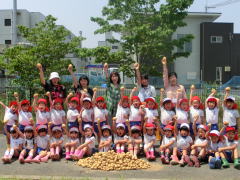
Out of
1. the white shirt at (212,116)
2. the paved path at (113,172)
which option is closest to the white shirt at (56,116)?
the paved path at (113,172)

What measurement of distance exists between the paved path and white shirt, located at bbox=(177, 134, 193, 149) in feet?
1.77

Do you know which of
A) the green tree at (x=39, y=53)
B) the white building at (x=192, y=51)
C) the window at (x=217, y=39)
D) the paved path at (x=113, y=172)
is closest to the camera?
the paved path at (x=113, y=172)

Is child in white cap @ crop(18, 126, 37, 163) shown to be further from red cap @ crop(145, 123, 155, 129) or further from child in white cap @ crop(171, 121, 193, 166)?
→ child in white cap @ crop(171, 121, 193, 166)

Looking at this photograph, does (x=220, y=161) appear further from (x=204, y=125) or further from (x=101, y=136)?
(x=101, y=136)

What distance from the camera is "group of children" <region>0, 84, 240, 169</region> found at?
6.30m

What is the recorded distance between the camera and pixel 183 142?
6.36 m

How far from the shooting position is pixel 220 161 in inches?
233

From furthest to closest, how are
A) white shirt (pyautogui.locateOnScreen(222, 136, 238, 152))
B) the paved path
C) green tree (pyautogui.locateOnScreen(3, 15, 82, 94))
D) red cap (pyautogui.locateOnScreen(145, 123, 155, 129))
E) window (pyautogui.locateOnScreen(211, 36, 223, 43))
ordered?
1. window (pyautogui.locateOnScreen(211, 36, 223, 43))
2. green tree (pyautogui.locateOnScreen(3, 15, 82, 94))
3. red cap (pyautogui.locateOnScreen(145, 123, 155, 129))
4. white shirt (pyautogui.locateOnScreen(222, 136, 238, 152))
5. the paved path

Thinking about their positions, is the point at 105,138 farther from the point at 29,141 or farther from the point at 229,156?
the point at 229,156

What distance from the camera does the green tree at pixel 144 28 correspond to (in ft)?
45.1

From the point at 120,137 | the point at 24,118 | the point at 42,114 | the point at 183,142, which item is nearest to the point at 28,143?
the point at 24,118

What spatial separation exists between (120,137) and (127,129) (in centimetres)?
25

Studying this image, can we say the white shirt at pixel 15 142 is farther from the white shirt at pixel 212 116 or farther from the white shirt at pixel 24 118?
the white shirt at pixel 212 116

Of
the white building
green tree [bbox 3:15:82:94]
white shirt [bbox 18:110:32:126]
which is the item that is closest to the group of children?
white shirt [bbox 18:110:32:126]
